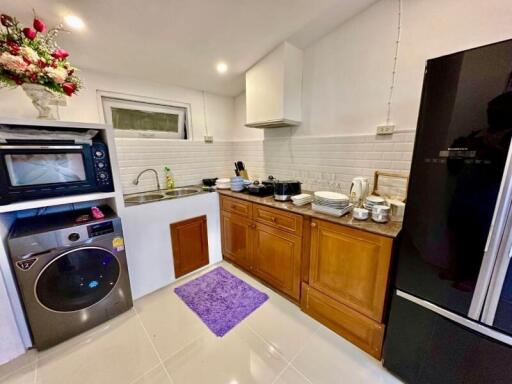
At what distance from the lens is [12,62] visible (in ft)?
3.84

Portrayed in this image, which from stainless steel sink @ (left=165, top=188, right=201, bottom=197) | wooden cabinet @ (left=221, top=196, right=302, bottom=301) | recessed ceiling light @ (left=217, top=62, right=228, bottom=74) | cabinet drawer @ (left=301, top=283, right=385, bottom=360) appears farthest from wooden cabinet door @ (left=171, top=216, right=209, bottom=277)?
recessed ceiling light @ (left=217, top=62, right=228, bottom=74)

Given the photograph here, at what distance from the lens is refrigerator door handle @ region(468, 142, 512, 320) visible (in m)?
0.78

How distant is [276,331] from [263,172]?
1.74 m

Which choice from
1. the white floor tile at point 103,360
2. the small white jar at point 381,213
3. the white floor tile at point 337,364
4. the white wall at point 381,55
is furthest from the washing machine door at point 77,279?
the white wall at point 381,55

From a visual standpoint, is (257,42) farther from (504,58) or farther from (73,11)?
→ (504,58)

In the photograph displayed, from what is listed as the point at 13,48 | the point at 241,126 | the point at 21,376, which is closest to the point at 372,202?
the point at 241,126

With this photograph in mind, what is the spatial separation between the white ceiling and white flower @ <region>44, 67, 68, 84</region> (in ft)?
1.22

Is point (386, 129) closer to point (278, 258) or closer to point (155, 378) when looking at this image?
point (278, 258)

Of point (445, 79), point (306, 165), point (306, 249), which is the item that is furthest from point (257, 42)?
point (306, 249)

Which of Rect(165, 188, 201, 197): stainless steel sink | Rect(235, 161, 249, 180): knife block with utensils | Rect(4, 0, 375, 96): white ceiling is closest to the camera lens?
Rect(4, 0, 375, 96): white ceiling

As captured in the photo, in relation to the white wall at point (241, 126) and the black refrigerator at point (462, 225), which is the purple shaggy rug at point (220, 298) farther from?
the white wall at point (241, 126)

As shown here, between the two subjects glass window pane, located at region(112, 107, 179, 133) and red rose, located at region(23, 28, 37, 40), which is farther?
glass window pane, located at region(112, 107, 179, 133)

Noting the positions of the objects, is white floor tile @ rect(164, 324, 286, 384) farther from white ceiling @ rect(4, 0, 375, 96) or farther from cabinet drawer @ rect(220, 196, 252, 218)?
white ceiling @ rect(4, 0, 375, 96)

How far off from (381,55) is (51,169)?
2.55 metres
